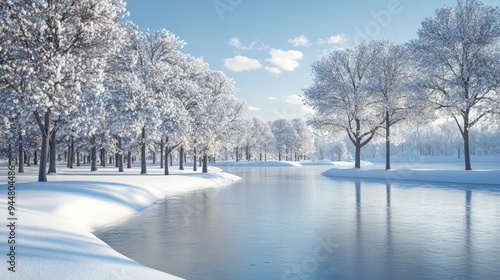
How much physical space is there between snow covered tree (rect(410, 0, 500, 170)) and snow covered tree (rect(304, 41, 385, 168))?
818 centimetres

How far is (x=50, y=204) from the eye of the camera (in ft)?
47.8

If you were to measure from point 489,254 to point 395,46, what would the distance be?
38.8 metres

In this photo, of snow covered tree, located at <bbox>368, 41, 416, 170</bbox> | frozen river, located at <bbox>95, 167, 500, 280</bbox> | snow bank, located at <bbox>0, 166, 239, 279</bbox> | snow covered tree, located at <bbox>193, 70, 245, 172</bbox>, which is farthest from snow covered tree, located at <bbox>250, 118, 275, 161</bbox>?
snow bank, located at <bbox>0, 166, 239, 279</bbox>

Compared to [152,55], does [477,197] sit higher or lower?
lower

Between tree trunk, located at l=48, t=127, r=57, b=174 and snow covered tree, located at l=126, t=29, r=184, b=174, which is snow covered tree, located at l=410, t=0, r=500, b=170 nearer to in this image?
snow covered tree, located at l=126, t=29, r=184, b=174

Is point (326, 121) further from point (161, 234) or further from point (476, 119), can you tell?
point (161, 234)

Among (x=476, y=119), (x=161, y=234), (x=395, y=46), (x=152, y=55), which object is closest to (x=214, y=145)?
(x=152, y=55)

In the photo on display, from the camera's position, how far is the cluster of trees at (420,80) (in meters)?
33.8

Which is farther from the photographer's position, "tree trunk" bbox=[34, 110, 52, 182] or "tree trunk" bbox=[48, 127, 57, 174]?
"tree trunk" bbox=[48, 127, 57, 174]

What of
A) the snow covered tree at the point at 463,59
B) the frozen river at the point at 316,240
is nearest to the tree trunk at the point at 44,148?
the frozen river at the point at 316,240

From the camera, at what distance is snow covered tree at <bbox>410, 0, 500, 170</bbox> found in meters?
33.2

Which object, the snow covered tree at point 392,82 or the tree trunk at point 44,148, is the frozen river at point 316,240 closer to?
the tree trunk at point 44,148

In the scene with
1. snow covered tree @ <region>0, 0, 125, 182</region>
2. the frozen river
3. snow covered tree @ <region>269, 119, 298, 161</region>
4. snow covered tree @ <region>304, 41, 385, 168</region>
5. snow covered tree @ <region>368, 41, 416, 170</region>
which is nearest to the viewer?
the frozen river

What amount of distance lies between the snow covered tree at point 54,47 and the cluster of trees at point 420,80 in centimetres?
3042
